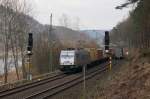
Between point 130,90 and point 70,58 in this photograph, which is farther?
point 70,58

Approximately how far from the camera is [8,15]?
5831 cm

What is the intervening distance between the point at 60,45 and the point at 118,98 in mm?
53287

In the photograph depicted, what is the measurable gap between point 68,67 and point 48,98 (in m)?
23.4

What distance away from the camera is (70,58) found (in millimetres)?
47406

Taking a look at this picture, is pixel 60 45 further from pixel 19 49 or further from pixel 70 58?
pixel 70 58

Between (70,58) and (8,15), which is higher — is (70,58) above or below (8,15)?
below

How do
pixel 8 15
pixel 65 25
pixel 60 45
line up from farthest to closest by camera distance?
1. pixel 65 25
2. pixel 60 45
3. pixel 8 15

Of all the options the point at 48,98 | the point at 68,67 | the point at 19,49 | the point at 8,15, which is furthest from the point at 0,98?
the point at 19,49

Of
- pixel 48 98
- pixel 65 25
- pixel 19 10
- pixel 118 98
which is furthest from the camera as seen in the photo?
pixel 65 25

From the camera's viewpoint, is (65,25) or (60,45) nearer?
(60,45)

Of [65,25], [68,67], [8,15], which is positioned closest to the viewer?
[68,67]

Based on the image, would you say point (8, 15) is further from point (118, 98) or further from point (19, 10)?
point (118, 98)

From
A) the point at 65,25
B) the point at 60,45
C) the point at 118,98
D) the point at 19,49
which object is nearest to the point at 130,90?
the point at 118,98

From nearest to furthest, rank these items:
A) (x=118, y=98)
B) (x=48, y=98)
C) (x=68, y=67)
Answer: (x=118, y=98) → (x=48, y=98) → (x=68, y=67)
